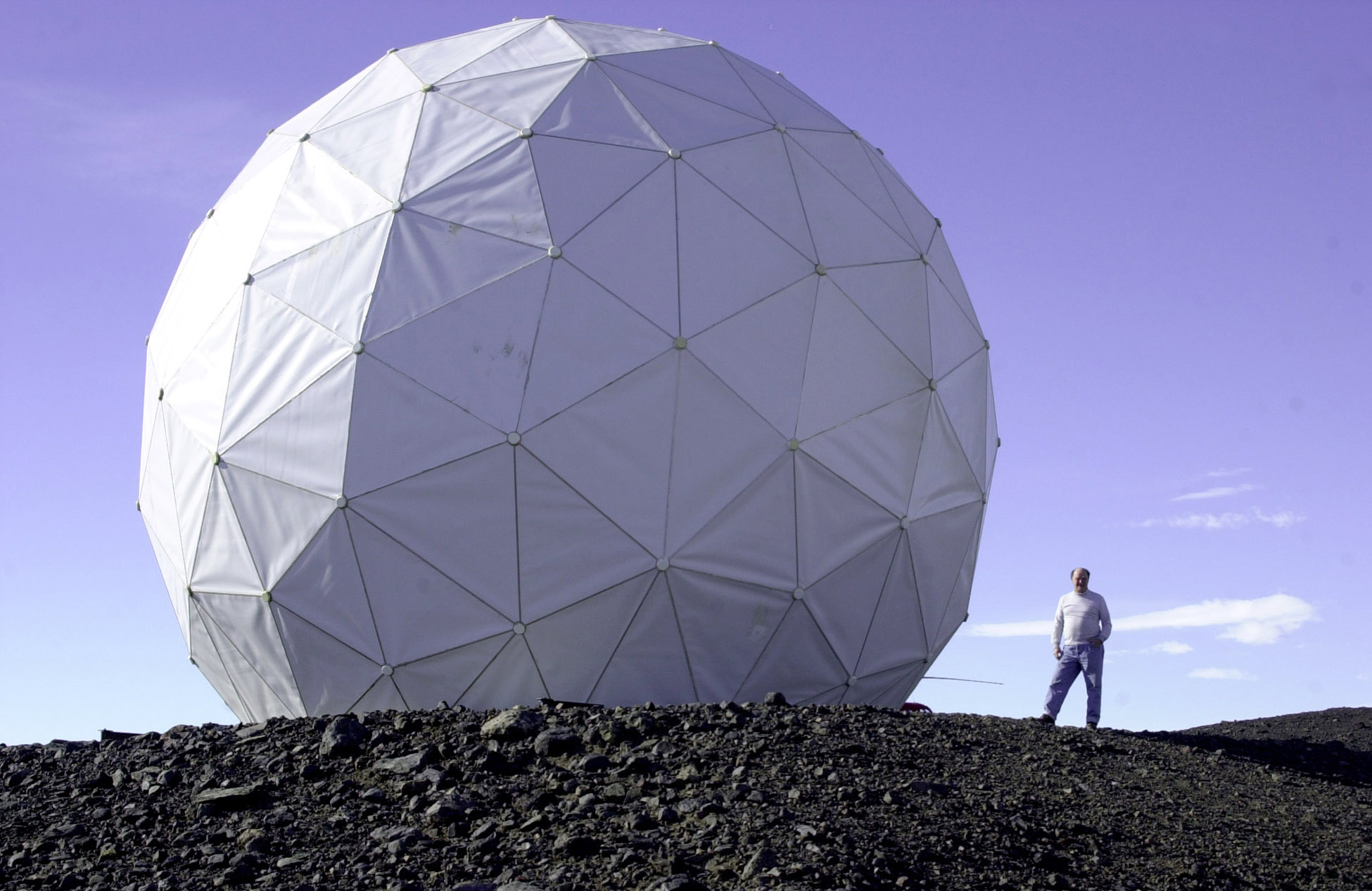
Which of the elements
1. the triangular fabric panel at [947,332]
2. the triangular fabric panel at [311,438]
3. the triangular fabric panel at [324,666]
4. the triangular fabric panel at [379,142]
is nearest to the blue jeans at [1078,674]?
the triangular fabric panel at [947,332]

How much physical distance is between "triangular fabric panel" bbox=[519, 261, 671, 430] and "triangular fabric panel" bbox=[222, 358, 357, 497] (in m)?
1.91

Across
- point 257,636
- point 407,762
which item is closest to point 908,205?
point 257,636

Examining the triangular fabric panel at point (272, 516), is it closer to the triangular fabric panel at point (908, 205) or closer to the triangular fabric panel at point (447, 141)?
the triangular fabric panel at point (447, 141)

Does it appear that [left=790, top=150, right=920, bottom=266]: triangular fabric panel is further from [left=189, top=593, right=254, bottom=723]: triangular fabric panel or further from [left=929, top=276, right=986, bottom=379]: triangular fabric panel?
[left=189, top=593, right=254, bottom=723]: triangular fabric panel

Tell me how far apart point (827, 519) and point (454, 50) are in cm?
740

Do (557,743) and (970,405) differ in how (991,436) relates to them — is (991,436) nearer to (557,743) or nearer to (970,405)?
(970,405)

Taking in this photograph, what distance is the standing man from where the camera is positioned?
47.7 ft

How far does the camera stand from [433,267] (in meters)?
12.6

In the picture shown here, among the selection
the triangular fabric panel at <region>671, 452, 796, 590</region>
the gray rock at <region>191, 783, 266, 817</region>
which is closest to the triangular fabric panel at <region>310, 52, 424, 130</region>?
the triangular fabric panel at <region>671, 452, 796, 590</region>

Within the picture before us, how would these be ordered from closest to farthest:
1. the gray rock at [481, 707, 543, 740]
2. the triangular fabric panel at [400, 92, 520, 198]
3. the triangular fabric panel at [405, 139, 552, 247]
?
the gray rock at [481, 707, 543, 740] → the triangular fabric panel at [405, 139, 552, 247] → the triangular fabric panel at [400, 92, 520, 198]

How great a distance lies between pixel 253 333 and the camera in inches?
523

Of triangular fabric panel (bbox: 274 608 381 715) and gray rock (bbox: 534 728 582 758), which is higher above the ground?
triangular fabric panel (bbox: 274 608 381 715)

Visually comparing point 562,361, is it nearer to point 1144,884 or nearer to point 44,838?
point 44,838

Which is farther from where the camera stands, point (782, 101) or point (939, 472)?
point (782, 101)
